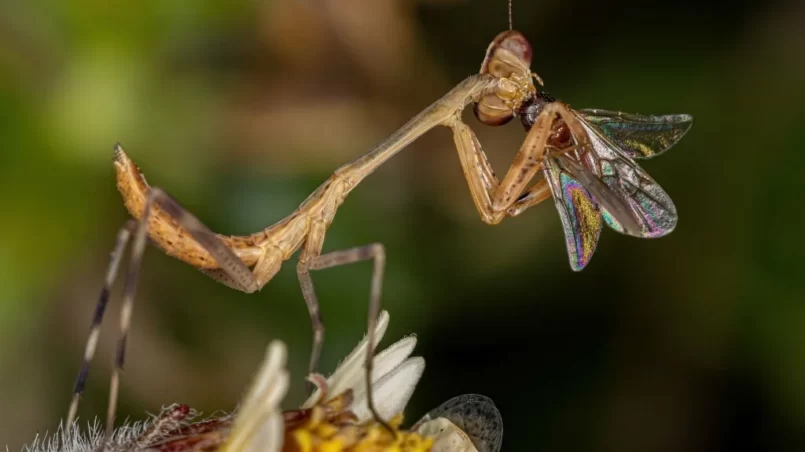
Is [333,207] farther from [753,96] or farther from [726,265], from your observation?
[753,96]

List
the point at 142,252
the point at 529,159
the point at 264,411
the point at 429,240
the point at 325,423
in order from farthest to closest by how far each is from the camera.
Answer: the point at 429,240, the point at 529,159, the point at 142,252, the point at 325,423, the point at 264,411

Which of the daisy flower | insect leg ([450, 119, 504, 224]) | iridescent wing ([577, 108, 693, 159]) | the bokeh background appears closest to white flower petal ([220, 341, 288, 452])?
the daisy flower

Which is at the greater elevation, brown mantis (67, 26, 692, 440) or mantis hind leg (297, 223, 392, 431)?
brown mantis (67, 26, 692, 440)

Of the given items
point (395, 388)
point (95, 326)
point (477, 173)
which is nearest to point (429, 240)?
point (477, 173)

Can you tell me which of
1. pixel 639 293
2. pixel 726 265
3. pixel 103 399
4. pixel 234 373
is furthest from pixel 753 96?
pixel 103 399

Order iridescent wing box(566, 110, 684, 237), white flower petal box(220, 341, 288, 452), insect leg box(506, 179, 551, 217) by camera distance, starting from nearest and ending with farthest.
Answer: white flower petal box(220, 341, 288, 452)
iridescent wing box(566, 110, 684, 237)
insect leg box(506, 179, 551, 217)

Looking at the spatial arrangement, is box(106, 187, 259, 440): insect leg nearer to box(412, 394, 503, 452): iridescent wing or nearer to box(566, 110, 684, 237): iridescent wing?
box(412, 394, 503, 452): iridescent wing

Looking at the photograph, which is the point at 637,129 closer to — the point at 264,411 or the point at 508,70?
the point at 508,70
